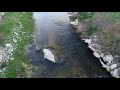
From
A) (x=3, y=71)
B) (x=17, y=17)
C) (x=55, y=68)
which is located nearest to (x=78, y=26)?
(x=17, y=17)

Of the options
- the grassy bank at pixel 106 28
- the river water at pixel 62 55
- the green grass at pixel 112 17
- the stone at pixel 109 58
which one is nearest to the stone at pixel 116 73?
the river water at pixel 62 55

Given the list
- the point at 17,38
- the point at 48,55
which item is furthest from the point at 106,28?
the point at 17,38

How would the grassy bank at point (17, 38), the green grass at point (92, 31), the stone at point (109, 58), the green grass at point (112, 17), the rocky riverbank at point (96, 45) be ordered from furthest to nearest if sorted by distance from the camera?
the green grass at point (112, 17) → the green grass at point (92, 31) → the stone at point (109, 58) → the rocky riverbank at point (96, 45) → the grassy bank at point (17, 38)

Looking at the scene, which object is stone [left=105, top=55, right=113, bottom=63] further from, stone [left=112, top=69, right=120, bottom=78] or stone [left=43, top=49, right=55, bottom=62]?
stone [left=43, top=49, right=55, bottom=62]

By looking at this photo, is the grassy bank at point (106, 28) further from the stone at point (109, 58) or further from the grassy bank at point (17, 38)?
the grassy bank at point (17, 38)

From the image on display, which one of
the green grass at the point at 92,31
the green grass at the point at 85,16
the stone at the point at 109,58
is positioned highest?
the green grass at the point at 85,16
